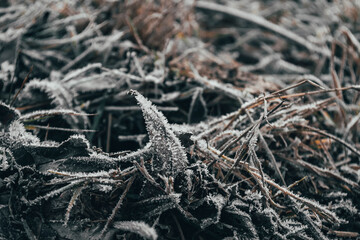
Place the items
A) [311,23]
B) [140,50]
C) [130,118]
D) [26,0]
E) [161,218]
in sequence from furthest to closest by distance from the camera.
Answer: [311,23], [26,0], [140,50], [130,118], [161,218]

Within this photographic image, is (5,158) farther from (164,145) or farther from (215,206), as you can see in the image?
(215,206)

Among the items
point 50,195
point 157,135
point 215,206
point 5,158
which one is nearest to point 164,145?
point 157,135

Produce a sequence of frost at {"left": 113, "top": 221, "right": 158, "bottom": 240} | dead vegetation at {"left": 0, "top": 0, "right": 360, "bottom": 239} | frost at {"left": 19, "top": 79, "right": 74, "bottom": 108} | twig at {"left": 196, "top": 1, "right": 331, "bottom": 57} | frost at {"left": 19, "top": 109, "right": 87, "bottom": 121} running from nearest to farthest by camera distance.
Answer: frost at {"left": 113, "top": 221, "right": 158, "bottom": 240} → dead vegetation at {"left": 0, "top": 0, "right": 360, "bottom": 239} → frost at {"left": 19, "top": 109, "right": 87, "bottom": 121} → frost at {"left": 19, "top": 79, "right": 74, "bottom": 108} → twig at {"left": 196, "top": 1, "right": 331, "bottom": 57}

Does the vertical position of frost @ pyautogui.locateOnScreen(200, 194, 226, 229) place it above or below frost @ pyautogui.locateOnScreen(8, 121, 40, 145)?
below

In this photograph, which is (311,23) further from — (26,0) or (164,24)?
(26,0)

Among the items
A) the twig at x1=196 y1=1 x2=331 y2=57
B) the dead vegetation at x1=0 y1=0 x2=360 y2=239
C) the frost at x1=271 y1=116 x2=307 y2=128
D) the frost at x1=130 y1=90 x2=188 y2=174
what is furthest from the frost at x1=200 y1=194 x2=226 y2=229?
the twig at x1=196 y1=1 x2=331 y2=57

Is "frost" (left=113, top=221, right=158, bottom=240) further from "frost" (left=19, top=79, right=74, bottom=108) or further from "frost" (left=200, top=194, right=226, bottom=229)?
"frost" (left=19, top=79, right=74, bottom=108)

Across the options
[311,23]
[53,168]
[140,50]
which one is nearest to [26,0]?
[140,50]

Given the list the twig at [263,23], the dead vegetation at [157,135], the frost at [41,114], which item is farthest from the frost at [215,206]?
the twig at [263,23]
